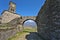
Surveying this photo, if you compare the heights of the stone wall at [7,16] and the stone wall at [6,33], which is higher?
the stone wall at [7,16]

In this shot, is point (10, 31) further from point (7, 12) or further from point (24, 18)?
point (7, 12)

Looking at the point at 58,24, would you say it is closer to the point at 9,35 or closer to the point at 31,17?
the point at 9,35

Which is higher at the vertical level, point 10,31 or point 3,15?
point 3,15

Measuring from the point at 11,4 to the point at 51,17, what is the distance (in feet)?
106

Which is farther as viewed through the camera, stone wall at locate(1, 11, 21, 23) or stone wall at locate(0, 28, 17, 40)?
stone wall at locate(1, 11, 21, 23)

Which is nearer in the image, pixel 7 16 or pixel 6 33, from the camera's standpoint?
pixel 6 33

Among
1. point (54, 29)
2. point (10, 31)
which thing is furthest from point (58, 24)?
point (10, 31)

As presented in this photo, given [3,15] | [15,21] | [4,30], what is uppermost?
[3,15]

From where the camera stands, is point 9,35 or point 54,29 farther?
point 9,35

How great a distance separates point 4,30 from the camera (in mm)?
22047

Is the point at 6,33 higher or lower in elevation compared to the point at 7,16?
lower

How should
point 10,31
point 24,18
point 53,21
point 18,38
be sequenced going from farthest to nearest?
point 24,18
point 10,31
point 18,38
point 53,21

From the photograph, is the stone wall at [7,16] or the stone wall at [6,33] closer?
the stone wall at [6,33]

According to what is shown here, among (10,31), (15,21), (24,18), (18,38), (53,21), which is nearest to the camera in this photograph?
(53,21)
